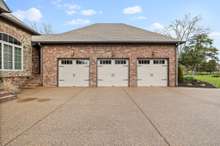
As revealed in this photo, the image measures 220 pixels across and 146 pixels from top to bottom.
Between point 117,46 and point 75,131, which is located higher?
point 117,46

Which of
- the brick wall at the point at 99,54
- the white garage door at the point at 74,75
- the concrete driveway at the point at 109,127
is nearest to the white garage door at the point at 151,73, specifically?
the brick wall at the point at 99,54

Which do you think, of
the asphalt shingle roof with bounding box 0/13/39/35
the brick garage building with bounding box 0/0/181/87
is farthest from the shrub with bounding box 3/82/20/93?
the brick garage building with bounding box 0/0/181/87

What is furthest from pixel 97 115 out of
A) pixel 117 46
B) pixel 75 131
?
pixel 117 46

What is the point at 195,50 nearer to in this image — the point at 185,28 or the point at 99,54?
the point at 185,28

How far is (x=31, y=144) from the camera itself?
13.5ft

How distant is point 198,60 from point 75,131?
34.6m

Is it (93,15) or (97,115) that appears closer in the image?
(97,115)

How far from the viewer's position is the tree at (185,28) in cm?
3622

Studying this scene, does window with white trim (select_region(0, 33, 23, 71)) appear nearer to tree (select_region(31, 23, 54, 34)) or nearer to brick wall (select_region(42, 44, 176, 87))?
brick wall (select_region(42, 44, 176, 87))

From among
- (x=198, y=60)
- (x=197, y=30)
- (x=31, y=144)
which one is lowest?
(x=31, y=144)

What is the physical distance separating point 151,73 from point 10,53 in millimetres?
9641

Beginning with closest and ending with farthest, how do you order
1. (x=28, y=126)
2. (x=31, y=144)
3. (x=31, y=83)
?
(x=31, y=144), (x=28, y=126), (x=31, y=83)

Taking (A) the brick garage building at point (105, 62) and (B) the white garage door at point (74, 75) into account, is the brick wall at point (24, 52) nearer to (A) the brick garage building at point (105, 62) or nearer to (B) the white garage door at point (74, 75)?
(A) the brick garage building at point (105, 62)

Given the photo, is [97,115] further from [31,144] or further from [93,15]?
[93,15]
